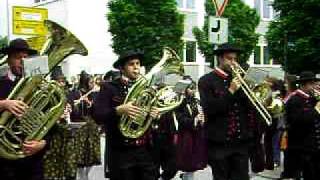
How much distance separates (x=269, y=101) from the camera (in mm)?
9664

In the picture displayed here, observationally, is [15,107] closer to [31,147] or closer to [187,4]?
Answer: [31,147]

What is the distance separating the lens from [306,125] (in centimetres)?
888

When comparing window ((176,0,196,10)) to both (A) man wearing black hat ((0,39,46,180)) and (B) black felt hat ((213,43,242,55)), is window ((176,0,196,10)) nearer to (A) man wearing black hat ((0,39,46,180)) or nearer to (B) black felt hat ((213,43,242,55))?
(B) black felt hat ((213,43,242,55))

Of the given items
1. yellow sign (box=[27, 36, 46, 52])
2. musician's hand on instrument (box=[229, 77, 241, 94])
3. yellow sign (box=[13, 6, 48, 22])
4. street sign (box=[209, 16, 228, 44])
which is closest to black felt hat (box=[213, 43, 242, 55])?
musician's hand on instrument (box=[229, 77, 241, 94])

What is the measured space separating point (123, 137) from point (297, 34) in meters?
7.53

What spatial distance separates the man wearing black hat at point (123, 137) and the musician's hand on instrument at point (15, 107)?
1.45 metres

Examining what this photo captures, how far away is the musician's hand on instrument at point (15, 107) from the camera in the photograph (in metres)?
4.93

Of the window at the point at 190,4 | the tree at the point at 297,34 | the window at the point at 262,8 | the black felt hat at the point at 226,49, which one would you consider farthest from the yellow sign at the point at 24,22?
the window at the point at 262,8

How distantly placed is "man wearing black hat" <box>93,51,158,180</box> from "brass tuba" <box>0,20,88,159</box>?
1.14 m

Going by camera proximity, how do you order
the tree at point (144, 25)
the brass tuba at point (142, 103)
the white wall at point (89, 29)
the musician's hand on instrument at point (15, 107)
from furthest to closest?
the white wall at point (89, 29), the tree at point (144, 25), the brass tuba at point (142, 103), the musician's hand on instrument at point (15, 107)

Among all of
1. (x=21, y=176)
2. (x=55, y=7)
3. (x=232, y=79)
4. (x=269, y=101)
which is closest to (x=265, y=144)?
(x=269, y=101)

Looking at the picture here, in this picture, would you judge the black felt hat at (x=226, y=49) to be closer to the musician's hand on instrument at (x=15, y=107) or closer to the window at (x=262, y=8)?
the musician's hand on instrument at (x=15, y=107)

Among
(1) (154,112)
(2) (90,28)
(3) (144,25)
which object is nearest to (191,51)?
(2) (90,28)

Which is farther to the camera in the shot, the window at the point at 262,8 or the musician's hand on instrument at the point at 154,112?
the window at the point at 262,8
